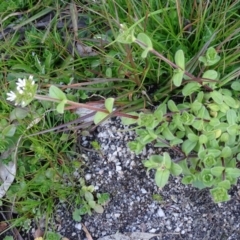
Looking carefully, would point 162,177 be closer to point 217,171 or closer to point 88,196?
point 217,171

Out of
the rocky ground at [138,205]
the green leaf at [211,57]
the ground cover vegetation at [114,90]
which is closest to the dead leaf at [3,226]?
the ground cover vegetation at [114,90]

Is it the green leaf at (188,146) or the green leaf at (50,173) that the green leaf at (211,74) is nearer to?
the green leaf at (188,146)

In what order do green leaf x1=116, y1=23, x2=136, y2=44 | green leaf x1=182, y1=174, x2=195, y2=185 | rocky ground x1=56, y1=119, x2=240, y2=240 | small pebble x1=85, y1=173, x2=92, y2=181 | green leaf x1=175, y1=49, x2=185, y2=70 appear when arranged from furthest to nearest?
small pebble x1=85, y1=173, x2=92, y2=181
rocky ground x1=56, y1=119, x2=240, y2=240
green leaf x1=182, y1=174, x2=195, y2=185
green leaf x1=175, y1=49, x2=185, y2=70
green leaf x1=116, y1=23, x2=136, y2=44

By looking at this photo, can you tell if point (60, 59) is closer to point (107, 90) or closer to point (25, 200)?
point (107, 90)

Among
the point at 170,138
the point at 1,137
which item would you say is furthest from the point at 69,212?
the point at 170,138

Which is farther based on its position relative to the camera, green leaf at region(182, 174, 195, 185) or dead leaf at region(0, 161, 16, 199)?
dead leaf at region(0, 161, 16, 199)

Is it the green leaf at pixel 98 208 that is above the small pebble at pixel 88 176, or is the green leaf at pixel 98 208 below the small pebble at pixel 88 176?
below

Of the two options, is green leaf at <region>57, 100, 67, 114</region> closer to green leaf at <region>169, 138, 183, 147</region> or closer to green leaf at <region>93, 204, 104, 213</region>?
green leaf at <region>169, 138, 183, 147</region>

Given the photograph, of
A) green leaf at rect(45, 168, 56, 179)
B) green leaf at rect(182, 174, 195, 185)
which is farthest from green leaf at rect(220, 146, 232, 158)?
green leaf at rect(45, 168, 56, 179)
